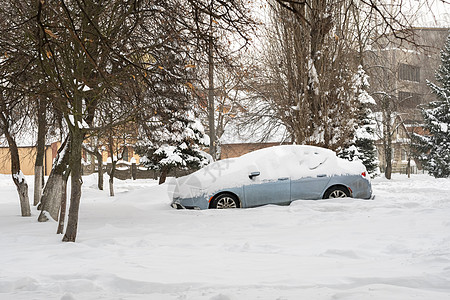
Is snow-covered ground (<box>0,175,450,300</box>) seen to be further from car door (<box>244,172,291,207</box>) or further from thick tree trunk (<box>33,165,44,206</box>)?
thick tree trunk (<box>33,165,44,206</box>)

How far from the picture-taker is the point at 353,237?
7.18 metres

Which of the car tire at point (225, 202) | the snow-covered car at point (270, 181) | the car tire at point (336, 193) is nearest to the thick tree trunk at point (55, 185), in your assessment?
the snow-covered car at point (270, 181)

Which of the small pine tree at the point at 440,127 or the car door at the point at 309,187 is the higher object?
the small pine tree at the point at 440,127

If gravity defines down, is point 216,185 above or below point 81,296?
above

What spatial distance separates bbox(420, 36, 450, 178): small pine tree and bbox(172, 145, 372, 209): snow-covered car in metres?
22.6

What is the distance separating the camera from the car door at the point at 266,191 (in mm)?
11055

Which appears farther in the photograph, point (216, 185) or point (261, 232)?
point (216, 185)

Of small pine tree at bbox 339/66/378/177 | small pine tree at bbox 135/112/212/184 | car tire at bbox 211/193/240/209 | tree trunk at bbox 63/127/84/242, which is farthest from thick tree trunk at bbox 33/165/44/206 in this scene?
small pine tree at bbox 339/66/378/177

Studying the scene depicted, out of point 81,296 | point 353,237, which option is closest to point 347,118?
point 353,237

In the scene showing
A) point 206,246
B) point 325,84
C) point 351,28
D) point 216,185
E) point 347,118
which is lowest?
point 206,246

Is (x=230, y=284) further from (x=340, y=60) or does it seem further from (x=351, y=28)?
(x=351, y=28)

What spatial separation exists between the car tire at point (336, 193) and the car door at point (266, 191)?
0.97 m

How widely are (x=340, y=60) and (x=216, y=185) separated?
24.4ft

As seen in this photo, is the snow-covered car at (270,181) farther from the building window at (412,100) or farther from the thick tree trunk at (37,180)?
the building window at (412,100)
